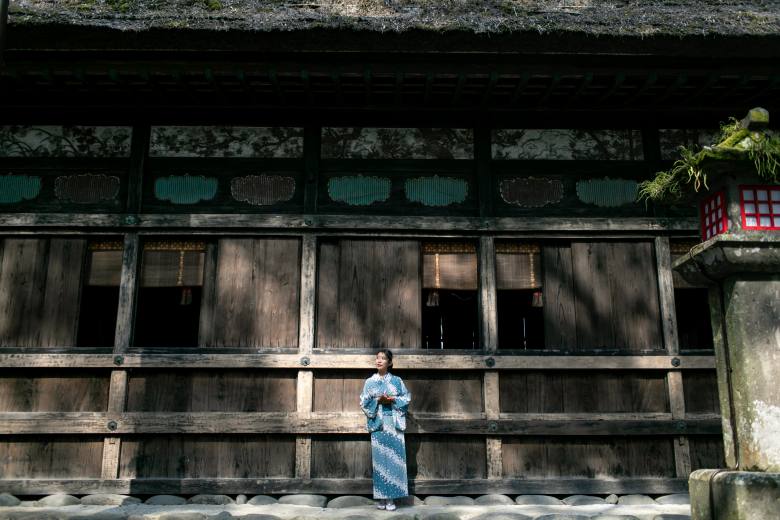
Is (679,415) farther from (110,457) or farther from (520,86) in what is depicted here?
(110,457)

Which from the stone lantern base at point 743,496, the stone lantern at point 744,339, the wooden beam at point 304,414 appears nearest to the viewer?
the stone lantern base at point 743,496

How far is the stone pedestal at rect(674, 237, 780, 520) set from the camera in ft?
14.6

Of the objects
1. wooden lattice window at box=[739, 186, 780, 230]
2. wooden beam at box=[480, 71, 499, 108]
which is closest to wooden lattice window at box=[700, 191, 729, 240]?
wooden lattice window at box=[739, 186, 780, 230]

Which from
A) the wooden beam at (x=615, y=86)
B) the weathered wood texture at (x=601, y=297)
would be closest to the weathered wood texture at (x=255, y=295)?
the weathered wood texture at (x=601, y=297)

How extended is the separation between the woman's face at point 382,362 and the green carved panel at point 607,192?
277cm

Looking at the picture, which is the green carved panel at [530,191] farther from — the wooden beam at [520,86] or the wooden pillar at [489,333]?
the wooden beam at [520,86]

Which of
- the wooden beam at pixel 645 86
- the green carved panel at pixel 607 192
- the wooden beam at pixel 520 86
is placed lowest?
the green carved panel at pixel 607 192

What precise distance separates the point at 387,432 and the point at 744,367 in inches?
129

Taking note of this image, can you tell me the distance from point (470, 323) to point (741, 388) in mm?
6106

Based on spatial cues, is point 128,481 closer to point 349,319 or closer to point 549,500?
point 349,319

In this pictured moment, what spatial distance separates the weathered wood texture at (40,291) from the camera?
7.33m

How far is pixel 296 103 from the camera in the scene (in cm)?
776

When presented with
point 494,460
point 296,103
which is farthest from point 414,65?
point 494,460

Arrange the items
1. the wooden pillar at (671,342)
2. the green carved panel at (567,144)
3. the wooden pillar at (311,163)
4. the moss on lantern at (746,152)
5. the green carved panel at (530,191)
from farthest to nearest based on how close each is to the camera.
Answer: the green carved panel at (567,144) → the green carved panel at (530,191) → the wooden pillar at (311,163) → the wooden pillar at (671,342) → the moss on lantern at (746,152)
